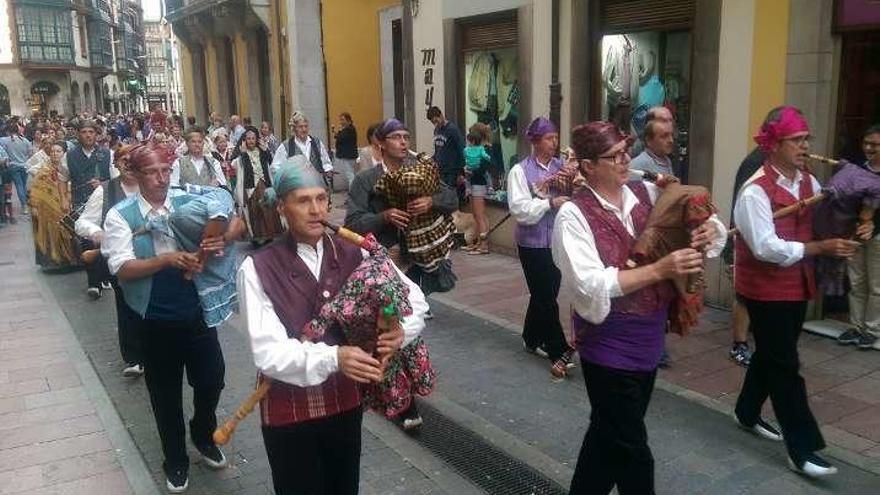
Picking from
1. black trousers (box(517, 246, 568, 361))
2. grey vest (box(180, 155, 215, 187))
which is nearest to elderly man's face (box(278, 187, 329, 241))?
black trousers (box(517, 246, 568, 361))

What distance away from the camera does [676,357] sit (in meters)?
6.22

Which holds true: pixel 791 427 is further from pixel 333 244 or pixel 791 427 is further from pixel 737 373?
pixel 333 244

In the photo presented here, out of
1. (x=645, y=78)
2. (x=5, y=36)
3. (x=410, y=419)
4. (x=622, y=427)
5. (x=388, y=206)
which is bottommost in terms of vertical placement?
(x=410, y=419)

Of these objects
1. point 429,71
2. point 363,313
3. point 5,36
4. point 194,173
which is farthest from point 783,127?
point 5,36

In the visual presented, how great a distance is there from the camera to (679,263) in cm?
288

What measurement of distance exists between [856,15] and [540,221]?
3.15 metres

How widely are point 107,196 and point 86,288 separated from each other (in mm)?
5176

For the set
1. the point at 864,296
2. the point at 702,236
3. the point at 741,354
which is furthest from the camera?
the point at 864,296

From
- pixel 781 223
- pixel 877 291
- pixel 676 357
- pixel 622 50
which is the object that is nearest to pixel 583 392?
pixel 676 357

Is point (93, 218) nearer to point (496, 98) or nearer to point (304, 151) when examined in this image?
point (304, 151)

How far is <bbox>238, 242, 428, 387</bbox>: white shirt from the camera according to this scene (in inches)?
103

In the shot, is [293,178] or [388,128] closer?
[293,178]

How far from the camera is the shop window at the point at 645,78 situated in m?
8.00

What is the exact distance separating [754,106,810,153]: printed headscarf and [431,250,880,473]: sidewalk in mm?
1941
